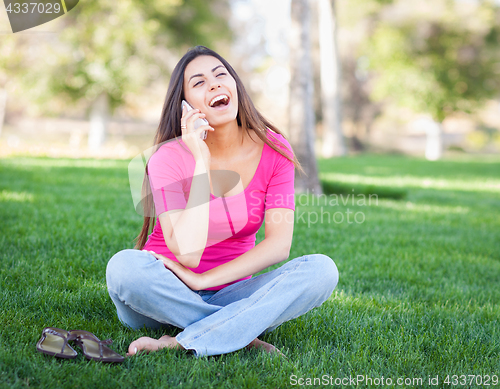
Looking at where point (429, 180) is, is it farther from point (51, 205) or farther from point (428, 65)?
point (428, 65)

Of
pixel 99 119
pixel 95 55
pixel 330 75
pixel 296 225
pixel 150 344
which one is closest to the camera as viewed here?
pixel 150 344

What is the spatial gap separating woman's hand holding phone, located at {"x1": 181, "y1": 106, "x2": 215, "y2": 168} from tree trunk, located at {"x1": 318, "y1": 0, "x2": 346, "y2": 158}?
60.1ft

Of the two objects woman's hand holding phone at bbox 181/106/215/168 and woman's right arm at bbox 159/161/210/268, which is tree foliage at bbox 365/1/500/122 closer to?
woman's hand holding phone at bbox 181/106/215/168

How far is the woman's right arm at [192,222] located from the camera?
2.45m

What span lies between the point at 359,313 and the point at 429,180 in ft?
32.4

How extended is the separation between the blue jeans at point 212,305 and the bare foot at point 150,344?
3.1 inches

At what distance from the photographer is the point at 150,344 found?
2.38 m

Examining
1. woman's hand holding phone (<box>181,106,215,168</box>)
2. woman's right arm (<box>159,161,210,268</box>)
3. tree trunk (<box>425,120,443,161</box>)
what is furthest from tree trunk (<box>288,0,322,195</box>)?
tree trunk (<box>425,120,443,161</box>)

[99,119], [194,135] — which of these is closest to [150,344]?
[194,135]

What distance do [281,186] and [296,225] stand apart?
3158mm

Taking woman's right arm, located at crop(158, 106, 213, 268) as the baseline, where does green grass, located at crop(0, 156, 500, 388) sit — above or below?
below

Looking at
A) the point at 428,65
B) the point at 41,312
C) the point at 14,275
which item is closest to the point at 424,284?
the point at 41,312

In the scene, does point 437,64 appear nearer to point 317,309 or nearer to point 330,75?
point 330,75

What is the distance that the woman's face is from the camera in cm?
276
